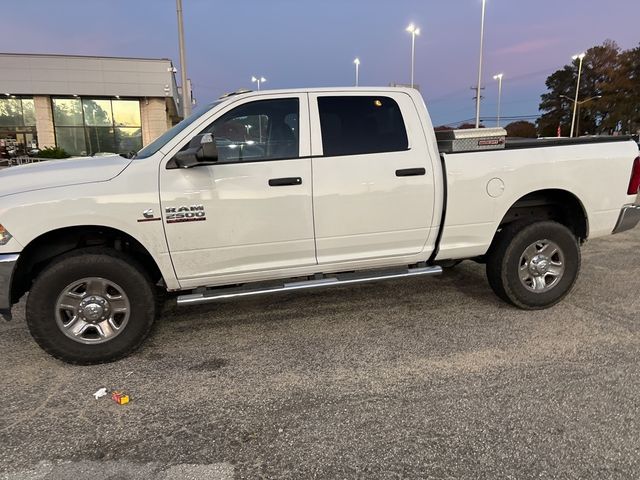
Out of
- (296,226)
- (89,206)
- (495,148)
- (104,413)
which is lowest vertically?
(104,413)

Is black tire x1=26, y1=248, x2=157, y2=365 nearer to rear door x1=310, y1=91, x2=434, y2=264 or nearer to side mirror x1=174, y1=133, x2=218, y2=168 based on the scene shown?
side mirror x1=174, y1=133, x2=218, y2=168

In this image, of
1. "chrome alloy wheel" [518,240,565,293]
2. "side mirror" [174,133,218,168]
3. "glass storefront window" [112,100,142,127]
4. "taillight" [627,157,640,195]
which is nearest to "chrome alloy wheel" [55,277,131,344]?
"side mirror" [174,133,218,168]

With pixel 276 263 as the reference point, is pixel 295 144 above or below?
above

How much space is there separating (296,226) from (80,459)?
2.19 meters

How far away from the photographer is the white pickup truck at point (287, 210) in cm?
366

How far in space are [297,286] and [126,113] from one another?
33.5 metres

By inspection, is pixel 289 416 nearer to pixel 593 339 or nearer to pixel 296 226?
pixel 296 226

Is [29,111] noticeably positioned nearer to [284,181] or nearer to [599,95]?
[284,181]

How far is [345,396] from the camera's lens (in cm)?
328

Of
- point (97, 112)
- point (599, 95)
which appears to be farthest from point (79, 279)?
point (599, 95)

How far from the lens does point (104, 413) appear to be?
3.14 metres

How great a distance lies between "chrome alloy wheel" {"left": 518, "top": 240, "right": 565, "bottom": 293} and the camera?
4.67 m

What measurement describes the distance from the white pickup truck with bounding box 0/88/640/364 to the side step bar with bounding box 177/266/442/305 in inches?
0.7

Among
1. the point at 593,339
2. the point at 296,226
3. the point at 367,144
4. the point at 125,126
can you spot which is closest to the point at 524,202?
the point at 593,339
